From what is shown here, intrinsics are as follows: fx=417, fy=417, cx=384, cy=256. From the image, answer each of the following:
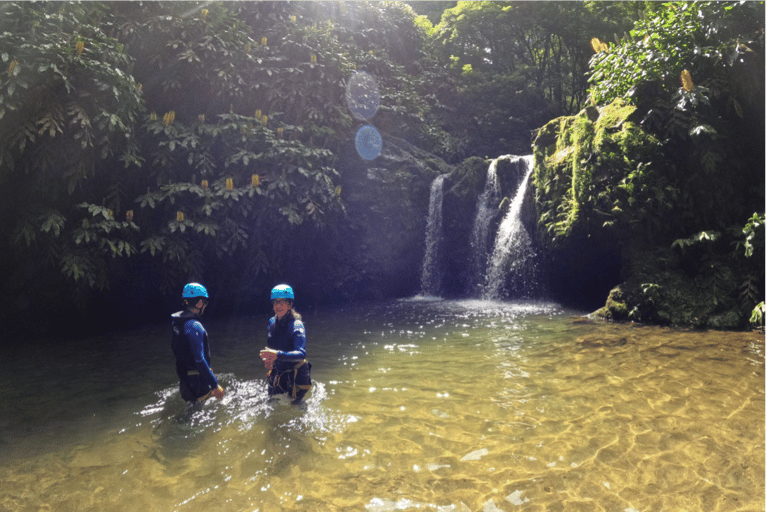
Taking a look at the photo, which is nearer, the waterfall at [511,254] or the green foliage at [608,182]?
the green foliage at [608,182]

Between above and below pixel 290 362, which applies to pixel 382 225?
above

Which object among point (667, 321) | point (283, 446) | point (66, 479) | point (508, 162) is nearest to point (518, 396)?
point (283, 446)

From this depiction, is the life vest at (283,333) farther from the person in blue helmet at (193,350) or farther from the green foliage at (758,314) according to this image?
the green foliage at (758,314)

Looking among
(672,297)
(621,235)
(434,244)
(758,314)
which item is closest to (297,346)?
(758,314)

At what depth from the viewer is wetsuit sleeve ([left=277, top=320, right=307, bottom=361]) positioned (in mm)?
4457

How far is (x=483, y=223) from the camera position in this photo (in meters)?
16.1

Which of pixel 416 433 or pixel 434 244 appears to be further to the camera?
pixel 434 244

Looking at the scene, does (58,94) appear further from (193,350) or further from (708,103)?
(708,103)

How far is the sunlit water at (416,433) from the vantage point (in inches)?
123

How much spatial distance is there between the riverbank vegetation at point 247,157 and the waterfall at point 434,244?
4.51 meters

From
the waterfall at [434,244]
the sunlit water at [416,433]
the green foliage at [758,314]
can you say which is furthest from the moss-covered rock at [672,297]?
the waterfall at [434,244]

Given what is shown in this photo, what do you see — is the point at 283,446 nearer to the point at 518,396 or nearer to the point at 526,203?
the point at 518,396

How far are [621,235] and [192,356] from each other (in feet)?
33.5

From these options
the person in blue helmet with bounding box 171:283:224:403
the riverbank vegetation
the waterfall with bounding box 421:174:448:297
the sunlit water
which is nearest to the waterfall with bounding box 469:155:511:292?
the waterfall with bounding box 421:174:448:297
